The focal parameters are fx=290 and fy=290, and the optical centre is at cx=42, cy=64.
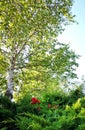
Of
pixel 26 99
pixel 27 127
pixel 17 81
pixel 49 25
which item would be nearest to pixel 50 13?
pixel 49 25

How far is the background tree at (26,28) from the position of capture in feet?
59.4

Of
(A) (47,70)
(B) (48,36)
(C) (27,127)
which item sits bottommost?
(C) (27,127)

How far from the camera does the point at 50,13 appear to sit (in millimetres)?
19078

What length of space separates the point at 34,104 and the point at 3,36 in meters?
15.8

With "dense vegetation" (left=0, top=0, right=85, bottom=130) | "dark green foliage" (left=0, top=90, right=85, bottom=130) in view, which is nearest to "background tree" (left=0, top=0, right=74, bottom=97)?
"dense vegetation" (left=0, top=0, right=85, bottom=130)

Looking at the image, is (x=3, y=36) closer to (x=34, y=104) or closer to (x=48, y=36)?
(x=48, y=36)

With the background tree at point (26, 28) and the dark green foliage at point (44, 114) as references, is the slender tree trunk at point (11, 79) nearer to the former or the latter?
the background tree at point (26, 28)

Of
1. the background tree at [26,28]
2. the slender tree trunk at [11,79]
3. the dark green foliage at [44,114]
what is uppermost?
the background tree at [26,28]

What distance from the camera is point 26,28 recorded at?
55.8 ft

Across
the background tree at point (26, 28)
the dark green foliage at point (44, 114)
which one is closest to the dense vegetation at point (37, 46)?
the background tree at point (26, 28)

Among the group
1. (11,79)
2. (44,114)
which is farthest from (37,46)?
(44,114)

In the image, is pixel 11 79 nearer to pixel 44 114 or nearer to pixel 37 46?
pixel 37 46

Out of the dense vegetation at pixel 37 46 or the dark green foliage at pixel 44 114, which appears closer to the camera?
the dark green foliage at pixel 44 114

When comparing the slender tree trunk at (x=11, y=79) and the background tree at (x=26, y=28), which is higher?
the background tree at (x=26, y=28)
